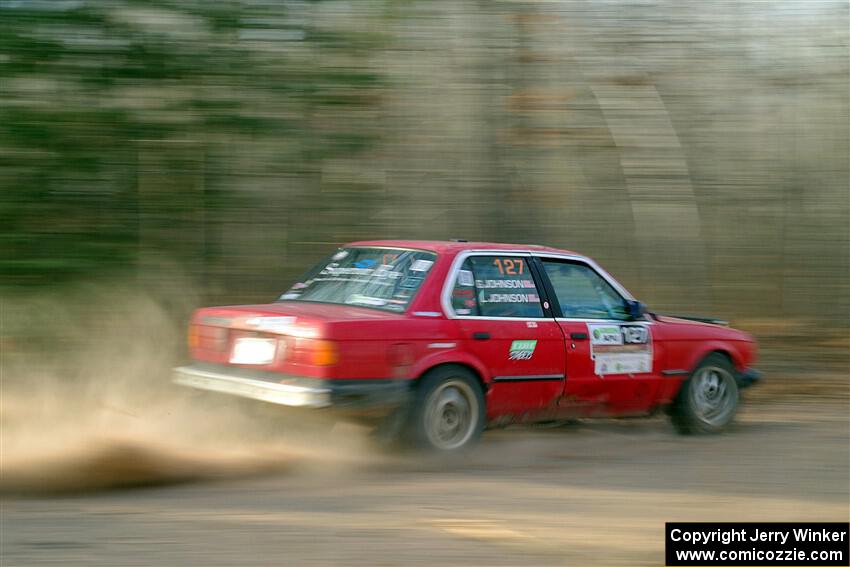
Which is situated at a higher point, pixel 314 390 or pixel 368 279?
pixel 368 279

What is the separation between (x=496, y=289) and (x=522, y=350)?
486mm

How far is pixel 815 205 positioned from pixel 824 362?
2552 millimetres

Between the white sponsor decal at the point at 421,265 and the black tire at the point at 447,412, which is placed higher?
the white sponsor decal at the point at 421,265

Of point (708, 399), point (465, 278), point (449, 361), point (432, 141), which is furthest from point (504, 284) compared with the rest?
point (432, 141)

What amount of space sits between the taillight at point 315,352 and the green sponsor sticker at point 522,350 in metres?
1.44

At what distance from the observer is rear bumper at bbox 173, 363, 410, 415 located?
20.2ft

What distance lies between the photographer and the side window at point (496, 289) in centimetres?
694

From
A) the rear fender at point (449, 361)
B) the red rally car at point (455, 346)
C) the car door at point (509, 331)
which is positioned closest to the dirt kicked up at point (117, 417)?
the red rally car at point (455, 346)

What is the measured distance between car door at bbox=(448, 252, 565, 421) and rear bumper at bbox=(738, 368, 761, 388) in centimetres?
200

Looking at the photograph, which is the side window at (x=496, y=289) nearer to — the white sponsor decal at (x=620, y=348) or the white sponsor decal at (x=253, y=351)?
the white sponsor decal at (x=620, y=348)

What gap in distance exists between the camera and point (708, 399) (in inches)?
322

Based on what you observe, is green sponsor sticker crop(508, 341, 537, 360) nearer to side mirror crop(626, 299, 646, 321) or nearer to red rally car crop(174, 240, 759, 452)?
red rally car crop(174, 240, 759, 452)

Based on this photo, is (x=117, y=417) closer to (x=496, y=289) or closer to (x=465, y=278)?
(x=465, y=278)
